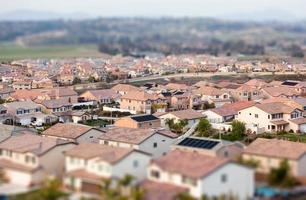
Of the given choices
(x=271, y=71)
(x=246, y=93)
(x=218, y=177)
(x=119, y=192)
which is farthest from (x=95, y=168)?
(x=271, y=71)

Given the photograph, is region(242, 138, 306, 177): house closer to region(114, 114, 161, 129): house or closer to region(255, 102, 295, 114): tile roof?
region(114, 114, 161, 129): house

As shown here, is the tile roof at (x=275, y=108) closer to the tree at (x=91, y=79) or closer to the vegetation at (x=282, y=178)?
the vegetation at (x=282, y=178)

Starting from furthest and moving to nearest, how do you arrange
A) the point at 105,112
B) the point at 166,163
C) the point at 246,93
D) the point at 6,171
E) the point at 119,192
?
the point at 246,93, the point at 105,112, the point at 6,171, the point at 166,163, the point at 119,192

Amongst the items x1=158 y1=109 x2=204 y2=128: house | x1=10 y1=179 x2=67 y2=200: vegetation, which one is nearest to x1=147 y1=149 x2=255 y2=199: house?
x1=10 y1=179 x2=67 y2=200: vegetation

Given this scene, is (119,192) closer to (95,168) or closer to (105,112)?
(95,168)

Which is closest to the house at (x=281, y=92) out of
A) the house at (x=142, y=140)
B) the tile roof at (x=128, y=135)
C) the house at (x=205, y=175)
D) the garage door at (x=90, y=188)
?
the house at (x=142, y=140)
